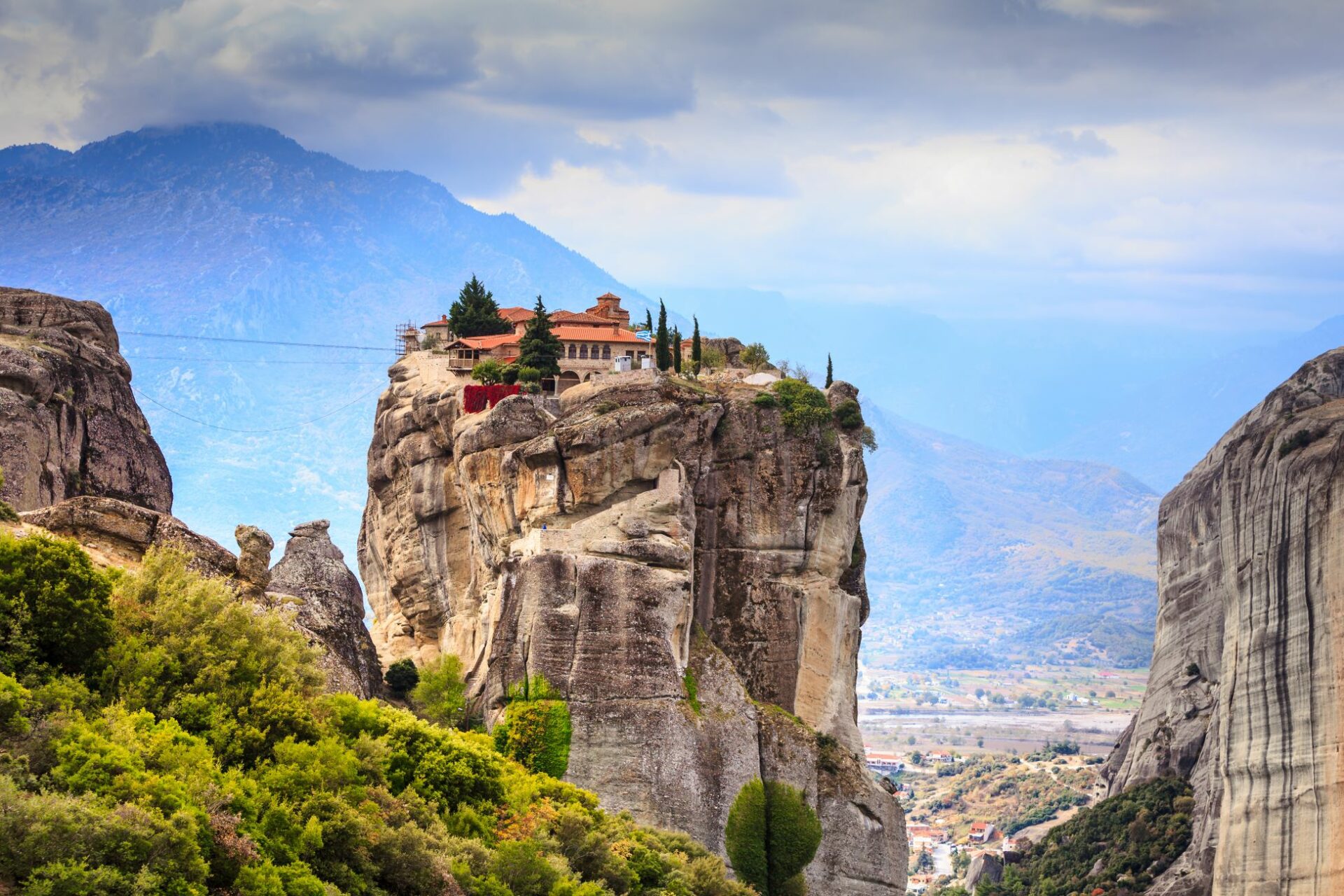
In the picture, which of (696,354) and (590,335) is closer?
(696,354)

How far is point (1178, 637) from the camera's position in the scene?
122 metres

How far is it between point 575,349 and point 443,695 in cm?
2325

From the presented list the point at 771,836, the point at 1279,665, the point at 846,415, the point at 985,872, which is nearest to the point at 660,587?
the point at 771,836

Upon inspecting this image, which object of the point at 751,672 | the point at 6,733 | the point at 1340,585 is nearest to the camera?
the point at 6,733

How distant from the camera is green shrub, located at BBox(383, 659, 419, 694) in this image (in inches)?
2965

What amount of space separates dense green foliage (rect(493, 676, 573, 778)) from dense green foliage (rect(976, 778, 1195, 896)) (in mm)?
48532

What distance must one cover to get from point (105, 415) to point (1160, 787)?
226 feet

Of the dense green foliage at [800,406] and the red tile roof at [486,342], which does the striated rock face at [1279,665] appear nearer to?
the dense green foliage at [800,406]

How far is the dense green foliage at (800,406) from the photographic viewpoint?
276ft

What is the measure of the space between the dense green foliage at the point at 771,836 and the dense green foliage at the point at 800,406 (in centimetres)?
1610

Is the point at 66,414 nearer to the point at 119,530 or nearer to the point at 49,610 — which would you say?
the point at 119,530

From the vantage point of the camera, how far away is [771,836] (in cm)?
7431

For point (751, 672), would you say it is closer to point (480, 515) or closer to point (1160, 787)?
point (480, 515)

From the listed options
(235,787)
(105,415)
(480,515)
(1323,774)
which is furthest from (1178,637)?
(235,787)
